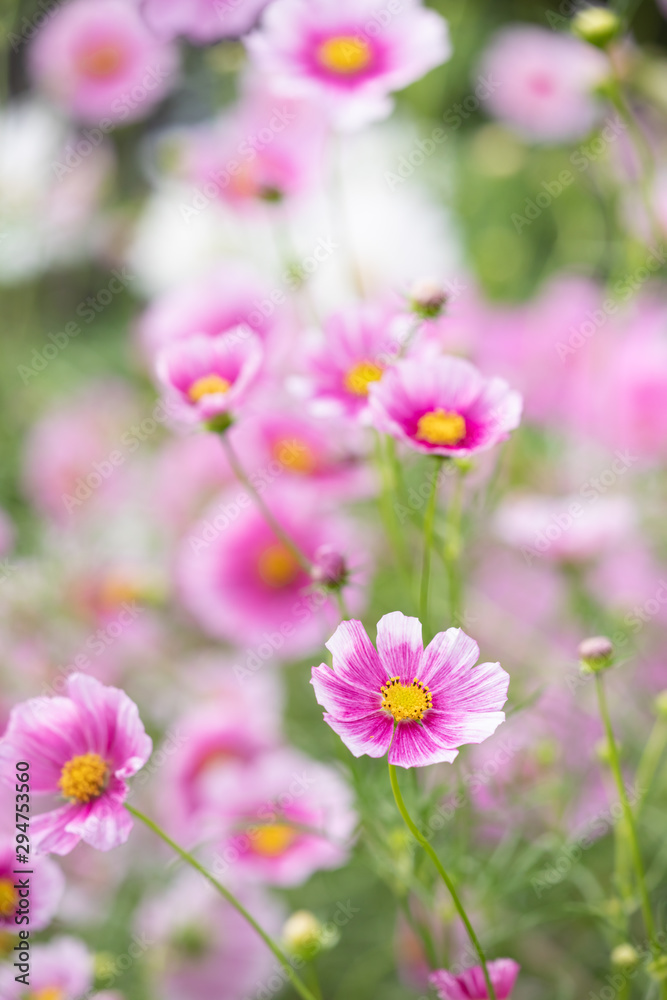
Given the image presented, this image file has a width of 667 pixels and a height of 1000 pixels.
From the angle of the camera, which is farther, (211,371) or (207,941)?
(207,941)

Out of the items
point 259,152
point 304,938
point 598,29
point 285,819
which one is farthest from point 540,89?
point 304,938

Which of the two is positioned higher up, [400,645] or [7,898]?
[400,645]

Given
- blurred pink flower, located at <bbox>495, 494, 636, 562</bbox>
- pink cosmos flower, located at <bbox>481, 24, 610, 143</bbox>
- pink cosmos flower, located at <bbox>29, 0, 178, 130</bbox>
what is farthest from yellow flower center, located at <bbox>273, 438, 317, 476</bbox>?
pink cosmos flower, located at <bbox>481, 24, 610, 143</bbox>

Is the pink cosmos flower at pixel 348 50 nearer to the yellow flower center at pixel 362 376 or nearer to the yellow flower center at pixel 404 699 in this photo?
the yellow flower center at pixel 362 376

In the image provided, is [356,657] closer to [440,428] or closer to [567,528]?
[440,428]

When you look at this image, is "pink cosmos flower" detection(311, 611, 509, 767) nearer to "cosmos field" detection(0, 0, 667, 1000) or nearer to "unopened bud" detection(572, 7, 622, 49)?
"cosmos field" detection(0, 0, 667, 1000)

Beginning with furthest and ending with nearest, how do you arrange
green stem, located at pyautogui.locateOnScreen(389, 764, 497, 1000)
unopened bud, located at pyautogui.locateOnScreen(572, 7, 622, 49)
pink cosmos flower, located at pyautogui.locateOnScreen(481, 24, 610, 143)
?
pink cosmos flower, located at pyautogui.locateOnScreen(481, 24, 610, 143) < unopened bud, located at pyautogui.locateOnScreen(572, 7, 622, 49) < green stem, located at pyautogui.locateOnScreen(389, 764, 497, 1000)
